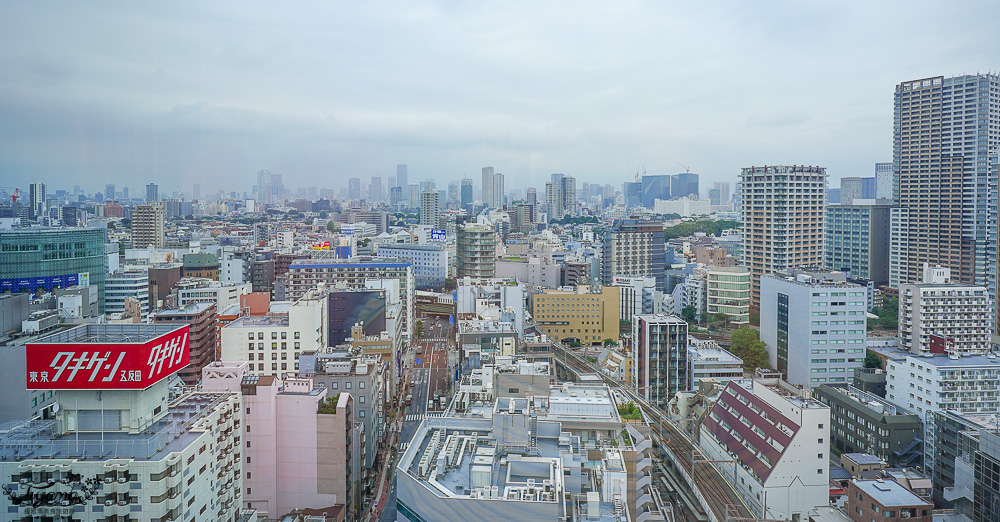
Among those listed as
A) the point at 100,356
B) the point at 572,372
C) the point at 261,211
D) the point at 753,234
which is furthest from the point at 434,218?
the point at 100,356

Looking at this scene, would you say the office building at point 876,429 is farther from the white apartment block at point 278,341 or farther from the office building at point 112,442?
the office building at point 112,442

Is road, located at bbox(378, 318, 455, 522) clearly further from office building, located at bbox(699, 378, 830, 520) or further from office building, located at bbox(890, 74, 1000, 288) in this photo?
office building, located at bbox(890, 74, 1000, 288)

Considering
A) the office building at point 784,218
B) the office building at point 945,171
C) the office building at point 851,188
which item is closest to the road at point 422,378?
the office building at point 784,218

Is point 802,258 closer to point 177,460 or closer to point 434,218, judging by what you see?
point 177,460

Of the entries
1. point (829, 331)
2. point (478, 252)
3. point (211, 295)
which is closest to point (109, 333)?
point (211, 295)

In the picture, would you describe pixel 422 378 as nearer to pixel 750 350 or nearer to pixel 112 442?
pixel 750 350

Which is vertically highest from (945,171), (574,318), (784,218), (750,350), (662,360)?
(945,171)

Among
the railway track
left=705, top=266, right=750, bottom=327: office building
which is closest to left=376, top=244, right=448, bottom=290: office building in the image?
left=705, top=266, right=750, bottom=327: office building
